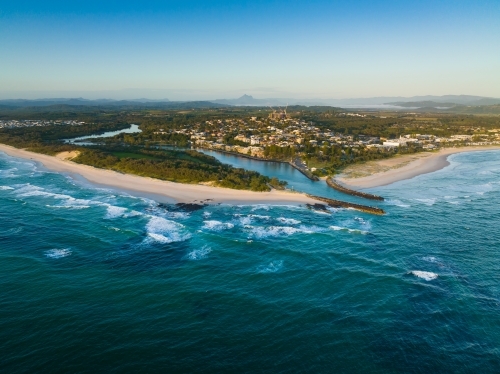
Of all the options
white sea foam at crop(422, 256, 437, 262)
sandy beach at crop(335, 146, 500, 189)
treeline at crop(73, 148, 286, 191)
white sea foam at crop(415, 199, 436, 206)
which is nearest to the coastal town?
sandy beach at crop(335, 146, 500, 189)

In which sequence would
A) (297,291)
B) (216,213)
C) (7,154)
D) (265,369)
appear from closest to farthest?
(265,369)
(297,291)
(216,213)
(7,154)

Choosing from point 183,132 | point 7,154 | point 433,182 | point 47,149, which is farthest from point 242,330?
point 183,132

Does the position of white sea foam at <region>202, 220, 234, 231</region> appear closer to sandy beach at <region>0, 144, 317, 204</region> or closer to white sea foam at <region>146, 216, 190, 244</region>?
white sea foam at <region>146, 216, 190, 244</region>

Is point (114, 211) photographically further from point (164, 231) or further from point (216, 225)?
point (216, 225)

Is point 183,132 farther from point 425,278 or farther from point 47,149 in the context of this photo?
point 425,278

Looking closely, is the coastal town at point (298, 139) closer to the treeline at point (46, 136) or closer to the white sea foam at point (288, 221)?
the treeline at point (46, 136)

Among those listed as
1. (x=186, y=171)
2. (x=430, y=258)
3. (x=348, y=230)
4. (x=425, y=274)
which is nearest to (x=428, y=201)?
(x=348, y=230)

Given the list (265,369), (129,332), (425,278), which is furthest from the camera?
(425,278)
